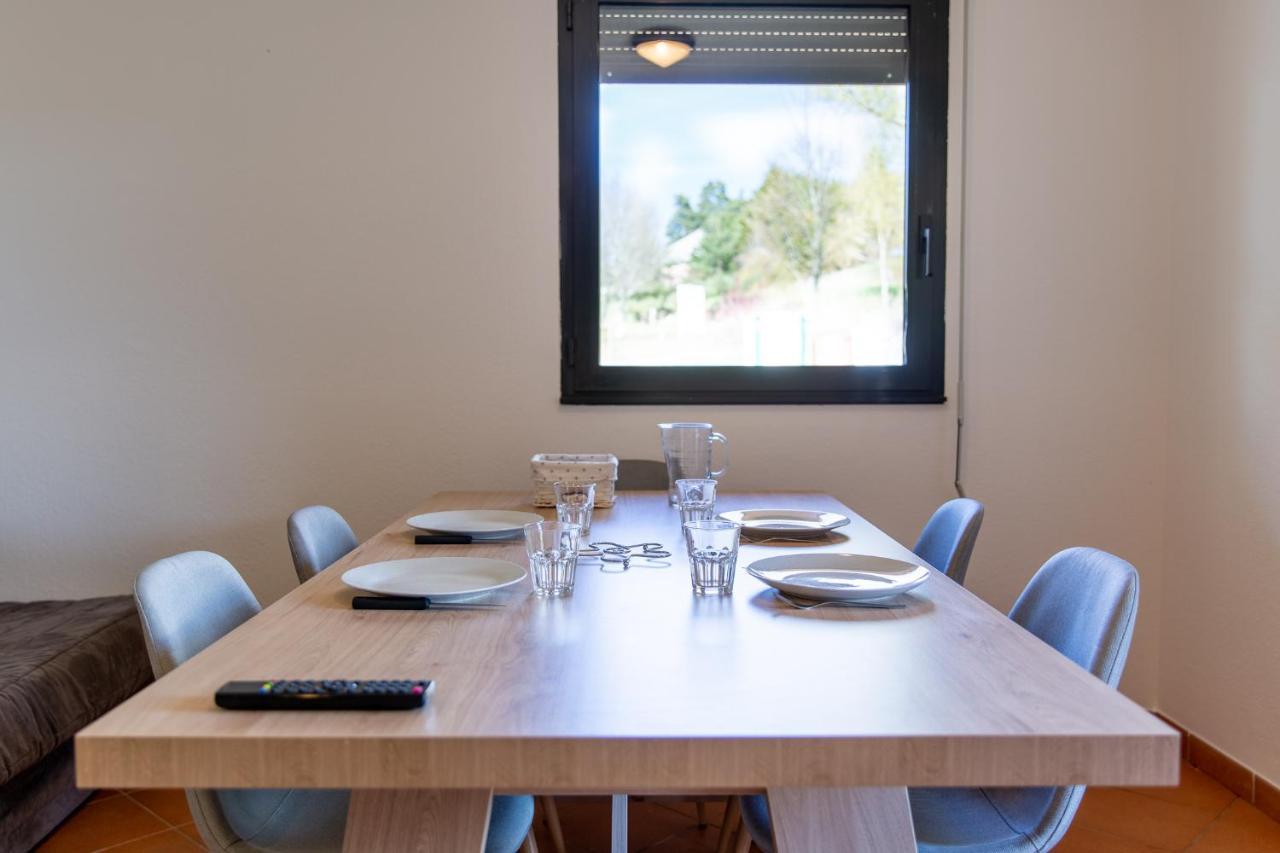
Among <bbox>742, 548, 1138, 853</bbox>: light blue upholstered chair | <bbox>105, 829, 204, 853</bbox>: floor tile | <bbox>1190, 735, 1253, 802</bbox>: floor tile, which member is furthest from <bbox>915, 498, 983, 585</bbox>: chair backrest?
<bbox>105, 829, 204, 853</bbox>: floor tile

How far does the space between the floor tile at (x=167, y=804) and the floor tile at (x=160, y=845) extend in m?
0.07

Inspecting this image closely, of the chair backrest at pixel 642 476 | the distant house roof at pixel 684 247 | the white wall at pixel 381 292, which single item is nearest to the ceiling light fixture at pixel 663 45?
the white wall at pixel 381 292

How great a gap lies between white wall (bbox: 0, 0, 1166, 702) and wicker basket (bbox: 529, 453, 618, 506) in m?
0.62

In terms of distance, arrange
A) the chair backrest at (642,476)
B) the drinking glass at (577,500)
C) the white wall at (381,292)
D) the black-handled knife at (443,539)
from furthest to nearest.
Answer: the white wall at (381,292) → the chair backrest at (642,476) → the black-handled knife at (443,539) → the drinking glass at (577,500)

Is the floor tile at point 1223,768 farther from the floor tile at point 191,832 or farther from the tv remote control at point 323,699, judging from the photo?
the floor tile at point 191,832

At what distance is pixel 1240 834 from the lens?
2.45 metres

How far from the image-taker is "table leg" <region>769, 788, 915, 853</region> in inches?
47.3

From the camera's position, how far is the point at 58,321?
121 inches

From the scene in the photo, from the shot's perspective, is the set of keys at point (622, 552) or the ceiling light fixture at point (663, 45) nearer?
the set of keys at point (622, 552)

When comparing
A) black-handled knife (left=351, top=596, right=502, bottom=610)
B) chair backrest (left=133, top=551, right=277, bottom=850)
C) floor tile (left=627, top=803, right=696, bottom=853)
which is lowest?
floor tile (left=627, top=803, right=696, bottom=853)

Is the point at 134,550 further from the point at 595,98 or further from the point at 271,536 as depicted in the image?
the point at 595,98

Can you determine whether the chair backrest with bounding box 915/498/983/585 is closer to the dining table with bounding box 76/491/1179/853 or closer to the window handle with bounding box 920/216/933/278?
the dining table with bounding box 76/491/1179/853

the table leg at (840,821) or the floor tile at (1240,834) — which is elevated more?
the table leg at (840,821)

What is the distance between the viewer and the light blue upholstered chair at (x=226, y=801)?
4.84ft
